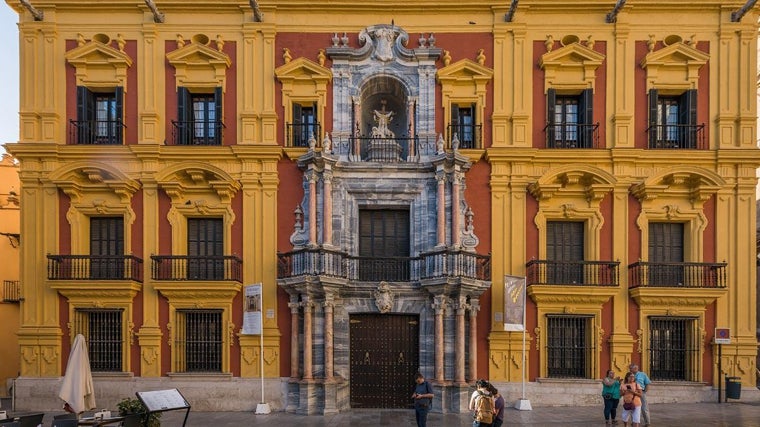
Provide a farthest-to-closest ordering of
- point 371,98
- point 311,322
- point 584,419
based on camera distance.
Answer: point 371,98
point 311,322
point 584,419

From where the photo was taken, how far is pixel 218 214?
18.1 metres

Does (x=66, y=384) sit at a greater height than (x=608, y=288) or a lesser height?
lesser

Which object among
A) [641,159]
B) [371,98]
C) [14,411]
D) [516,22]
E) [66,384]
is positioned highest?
[516,22]

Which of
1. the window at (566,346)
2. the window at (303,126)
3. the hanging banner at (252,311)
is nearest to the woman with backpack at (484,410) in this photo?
the window at (566,346)

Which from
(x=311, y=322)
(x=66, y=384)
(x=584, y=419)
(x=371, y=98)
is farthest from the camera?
(x=371, y=98)

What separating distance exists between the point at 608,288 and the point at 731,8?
31.8 ft

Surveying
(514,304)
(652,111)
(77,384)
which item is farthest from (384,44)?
(77,384)

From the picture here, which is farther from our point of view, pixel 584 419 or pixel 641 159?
pixel 641 159

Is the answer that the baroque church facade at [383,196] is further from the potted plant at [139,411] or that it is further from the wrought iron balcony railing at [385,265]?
the potted plant at [139,411]

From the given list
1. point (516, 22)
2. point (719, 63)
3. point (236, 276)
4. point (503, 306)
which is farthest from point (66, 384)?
point (719, 63)

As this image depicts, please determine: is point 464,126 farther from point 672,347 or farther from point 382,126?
point 672,347

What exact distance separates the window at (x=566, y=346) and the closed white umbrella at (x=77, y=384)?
12.7 m

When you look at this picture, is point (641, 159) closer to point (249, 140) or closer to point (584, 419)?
point (584, 419)

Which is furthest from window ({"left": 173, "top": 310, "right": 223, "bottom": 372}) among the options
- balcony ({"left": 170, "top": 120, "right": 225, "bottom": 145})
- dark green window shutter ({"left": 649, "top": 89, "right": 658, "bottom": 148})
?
dark green window shutter ({"left": 649, "top": 89, "right": 658, "bottom": 148})
